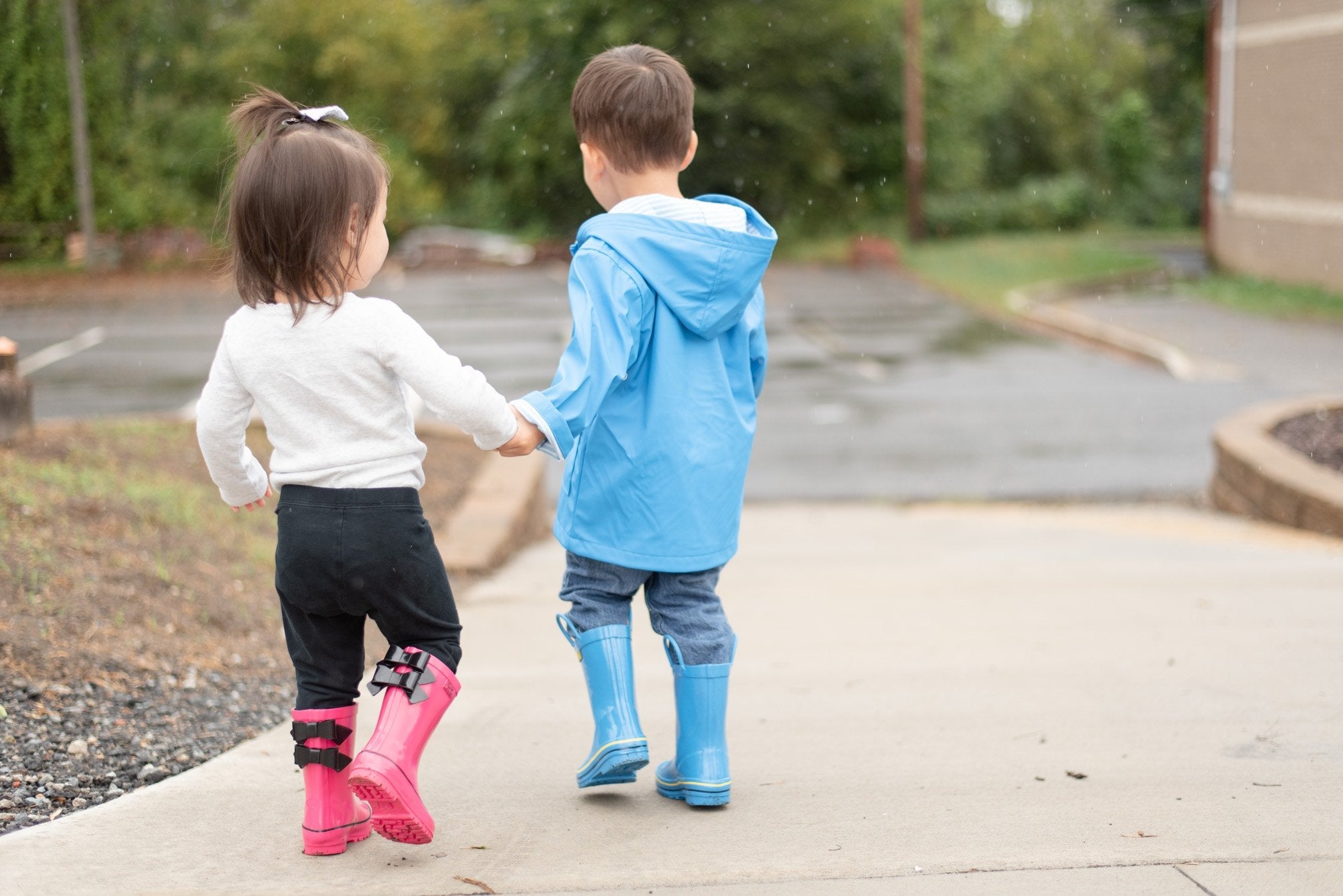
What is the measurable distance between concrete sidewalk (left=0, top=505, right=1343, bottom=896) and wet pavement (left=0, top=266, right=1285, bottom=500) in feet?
14.5

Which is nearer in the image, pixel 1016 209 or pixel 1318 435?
pixel 1318 435

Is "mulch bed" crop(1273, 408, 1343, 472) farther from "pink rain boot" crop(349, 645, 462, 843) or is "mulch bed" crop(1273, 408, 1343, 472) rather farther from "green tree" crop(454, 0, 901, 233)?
"green tree" crop(454, 0, 901, 233)

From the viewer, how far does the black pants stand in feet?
7.52

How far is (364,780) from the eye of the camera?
87.9 inches

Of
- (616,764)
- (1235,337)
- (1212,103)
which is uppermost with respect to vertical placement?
(1212,103)

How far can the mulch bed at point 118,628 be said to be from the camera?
2.84 m

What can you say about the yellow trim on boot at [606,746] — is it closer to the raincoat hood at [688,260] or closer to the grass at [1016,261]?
the raincoat hood at [688,260]

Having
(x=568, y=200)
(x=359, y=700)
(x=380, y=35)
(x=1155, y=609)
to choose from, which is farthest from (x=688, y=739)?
(x=380, y=35)

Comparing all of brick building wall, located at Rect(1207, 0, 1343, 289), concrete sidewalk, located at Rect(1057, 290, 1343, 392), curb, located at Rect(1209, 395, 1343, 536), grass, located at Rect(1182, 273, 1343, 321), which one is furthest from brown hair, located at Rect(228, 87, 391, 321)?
brick building wall, located at Rect(1207, 0, 1343, 289)

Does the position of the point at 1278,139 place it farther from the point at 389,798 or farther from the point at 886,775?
the point at 389,798

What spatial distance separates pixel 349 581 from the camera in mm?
2301

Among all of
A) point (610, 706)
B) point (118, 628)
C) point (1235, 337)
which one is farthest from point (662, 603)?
point (1235, 337)

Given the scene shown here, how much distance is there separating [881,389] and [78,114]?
815 centimetres

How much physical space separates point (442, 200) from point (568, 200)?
28.6 ft
